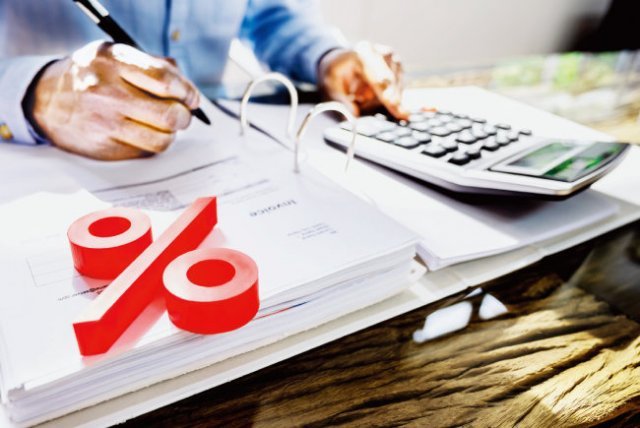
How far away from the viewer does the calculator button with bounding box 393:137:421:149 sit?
0.47 metres

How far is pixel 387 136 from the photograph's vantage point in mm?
494

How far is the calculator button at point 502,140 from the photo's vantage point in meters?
0.47

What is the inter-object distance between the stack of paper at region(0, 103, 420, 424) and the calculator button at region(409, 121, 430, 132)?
0.16 metres

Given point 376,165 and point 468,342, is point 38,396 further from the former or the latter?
point 376,165

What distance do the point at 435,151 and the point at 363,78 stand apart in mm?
232

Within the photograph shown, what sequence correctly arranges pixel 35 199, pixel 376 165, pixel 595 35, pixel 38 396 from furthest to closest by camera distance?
pixel 595 35
pixel 376 165
pixel 35 199
pixel 38 396

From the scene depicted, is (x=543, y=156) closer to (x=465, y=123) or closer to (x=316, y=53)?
(x=465, y=123)

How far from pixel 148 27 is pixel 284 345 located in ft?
2.02

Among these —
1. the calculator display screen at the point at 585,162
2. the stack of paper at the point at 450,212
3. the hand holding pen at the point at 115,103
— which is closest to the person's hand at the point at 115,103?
the hand holding pen at the point at 115,103

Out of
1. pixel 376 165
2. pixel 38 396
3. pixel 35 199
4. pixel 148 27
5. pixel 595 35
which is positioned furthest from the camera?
pixel 595 35

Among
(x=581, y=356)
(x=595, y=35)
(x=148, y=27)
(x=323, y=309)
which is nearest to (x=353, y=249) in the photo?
(x=323, y=309)

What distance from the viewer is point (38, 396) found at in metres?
0.21

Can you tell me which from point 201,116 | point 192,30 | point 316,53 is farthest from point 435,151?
point 192,30

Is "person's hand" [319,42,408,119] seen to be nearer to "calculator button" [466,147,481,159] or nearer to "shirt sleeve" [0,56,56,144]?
"calculator button" [466,147,481,159]
